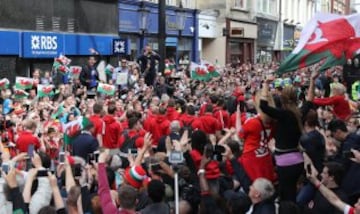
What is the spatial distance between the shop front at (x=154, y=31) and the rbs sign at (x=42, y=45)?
223 inches

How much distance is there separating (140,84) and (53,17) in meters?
5.23

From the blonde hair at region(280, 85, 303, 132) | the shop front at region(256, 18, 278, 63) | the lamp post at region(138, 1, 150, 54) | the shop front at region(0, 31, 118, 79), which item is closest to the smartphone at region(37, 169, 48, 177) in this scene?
the blonde hair at region(280, 85, 303, 132)

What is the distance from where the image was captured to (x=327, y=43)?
34.0 feet

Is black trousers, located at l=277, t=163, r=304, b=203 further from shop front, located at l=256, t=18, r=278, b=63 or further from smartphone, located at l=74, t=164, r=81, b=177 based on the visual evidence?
shop front, located at l=256, t=18, r=278, b=63

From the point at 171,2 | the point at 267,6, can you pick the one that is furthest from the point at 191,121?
the point at 267,6

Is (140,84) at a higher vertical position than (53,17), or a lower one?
lower

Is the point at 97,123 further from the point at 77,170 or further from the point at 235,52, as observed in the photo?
the point at 235,52

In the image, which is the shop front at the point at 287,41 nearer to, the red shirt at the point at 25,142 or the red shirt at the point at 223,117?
the red shirt at the point at 223,117

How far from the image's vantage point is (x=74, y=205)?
6.05 m

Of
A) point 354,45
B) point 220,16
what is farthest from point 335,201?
point 220,16

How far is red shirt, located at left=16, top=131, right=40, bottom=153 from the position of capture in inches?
381

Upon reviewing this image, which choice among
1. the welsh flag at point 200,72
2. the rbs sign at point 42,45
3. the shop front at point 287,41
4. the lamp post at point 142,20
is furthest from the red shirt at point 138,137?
the shop front at point 287,41

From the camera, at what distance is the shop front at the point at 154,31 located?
2786 centimetres

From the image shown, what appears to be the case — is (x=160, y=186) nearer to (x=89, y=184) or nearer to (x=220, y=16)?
(x=89, y=184)
